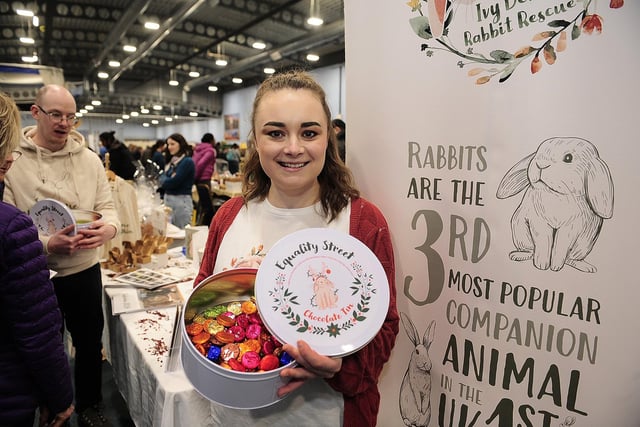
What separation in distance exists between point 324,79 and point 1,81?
339 inches

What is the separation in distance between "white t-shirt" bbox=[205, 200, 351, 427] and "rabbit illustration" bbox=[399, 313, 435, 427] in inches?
11.8

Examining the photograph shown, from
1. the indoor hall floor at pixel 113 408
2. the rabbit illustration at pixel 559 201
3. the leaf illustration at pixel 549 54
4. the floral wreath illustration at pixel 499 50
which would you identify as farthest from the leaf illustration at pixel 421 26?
the indoor hall floor at pixel 113 408

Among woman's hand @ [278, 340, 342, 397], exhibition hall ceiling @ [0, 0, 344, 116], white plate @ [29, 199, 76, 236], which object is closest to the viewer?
woman's hand @ [278, 340, 342, 397]

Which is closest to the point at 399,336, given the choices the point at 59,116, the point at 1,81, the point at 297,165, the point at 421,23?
the point at 297,165

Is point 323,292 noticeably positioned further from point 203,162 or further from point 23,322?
point 203,162

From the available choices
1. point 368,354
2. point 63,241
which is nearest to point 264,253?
point 368,354

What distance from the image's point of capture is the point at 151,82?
57.7 feet

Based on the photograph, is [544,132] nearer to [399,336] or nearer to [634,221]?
[634,221]

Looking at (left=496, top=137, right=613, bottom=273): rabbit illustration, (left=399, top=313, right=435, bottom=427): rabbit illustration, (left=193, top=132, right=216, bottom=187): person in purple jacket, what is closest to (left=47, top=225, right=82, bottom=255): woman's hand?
(left=399, top=313, right=435, bottom=427): rabbit illustration

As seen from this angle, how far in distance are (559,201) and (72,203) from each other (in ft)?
6.38

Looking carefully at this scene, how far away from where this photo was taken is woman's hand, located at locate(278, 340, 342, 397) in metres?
0.85

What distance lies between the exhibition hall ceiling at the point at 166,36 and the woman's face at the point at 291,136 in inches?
151

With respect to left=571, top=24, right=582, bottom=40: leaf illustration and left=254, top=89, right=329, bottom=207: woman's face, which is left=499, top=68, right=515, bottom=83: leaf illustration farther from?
left=254, top=89, right=329, bottom=207: woman's face

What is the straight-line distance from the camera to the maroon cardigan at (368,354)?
97 cm
